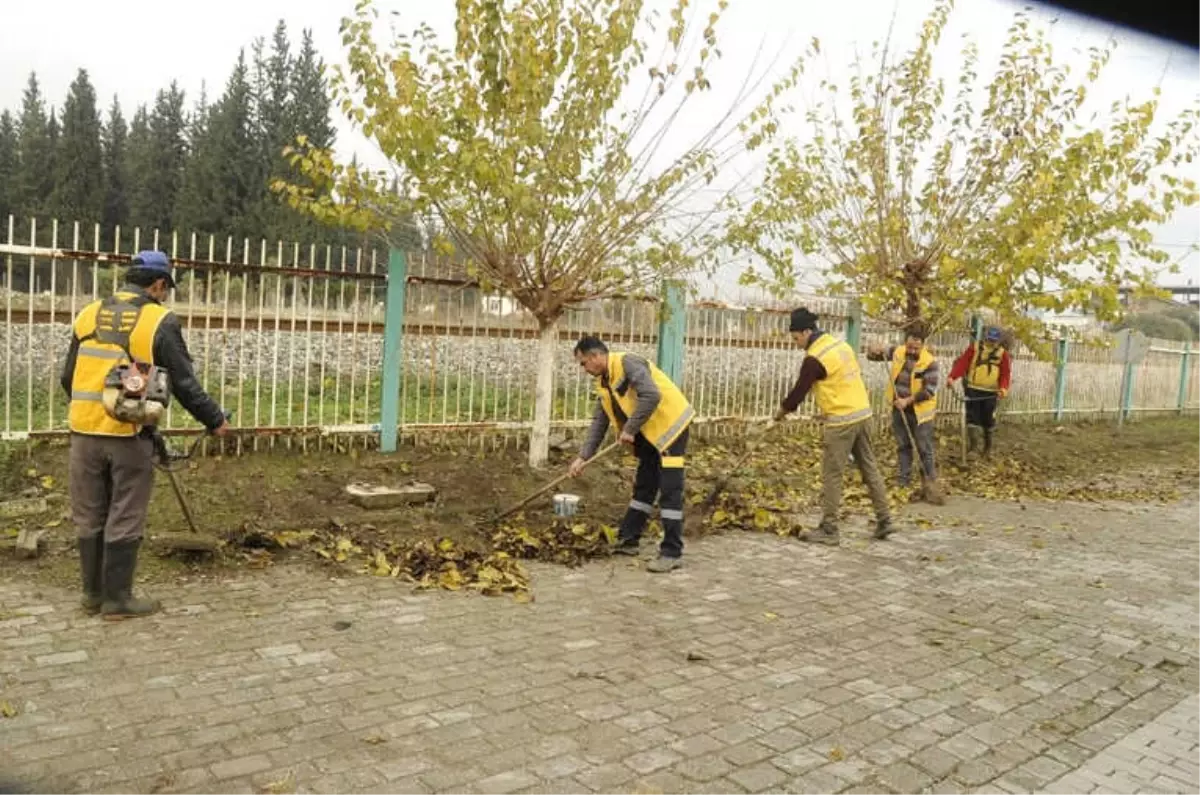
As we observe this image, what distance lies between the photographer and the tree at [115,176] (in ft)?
161

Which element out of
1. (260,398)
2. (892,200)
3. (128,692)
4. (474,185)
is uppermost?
(892,200)

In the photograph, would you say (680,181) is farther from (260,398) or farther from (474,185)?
(260,398)

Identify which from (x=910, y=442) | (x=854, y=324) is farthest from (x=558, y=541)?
(x=854, y=324)

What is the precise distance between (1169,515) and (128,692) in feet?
33.6

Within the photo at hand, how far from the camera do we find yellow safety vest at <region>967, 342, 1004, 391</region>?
12008 millimetres

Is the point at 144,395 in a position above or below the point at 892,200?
below

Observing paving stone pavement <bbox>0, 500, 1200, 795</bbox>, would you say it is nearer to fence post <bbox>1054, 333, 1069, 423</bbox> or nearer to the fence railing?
the fence railing

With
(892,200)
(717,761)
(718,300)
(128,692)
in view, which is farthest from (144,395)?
(892,200)

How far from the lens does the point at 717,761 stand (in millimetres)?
3449

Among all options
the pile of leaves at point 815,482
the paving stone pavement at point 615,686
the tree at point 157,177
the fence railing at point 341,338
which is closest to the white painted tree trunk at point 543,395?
the fence railing at point 341,338

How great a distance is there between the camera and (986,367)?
39.6 feet

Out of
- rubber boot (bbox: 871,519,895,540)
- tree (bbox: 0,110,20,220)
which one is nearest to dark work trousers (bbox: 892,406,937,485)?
rubber boot (bbox: 871,519,895,540)

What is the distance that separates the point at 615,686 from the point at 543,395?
4597mm

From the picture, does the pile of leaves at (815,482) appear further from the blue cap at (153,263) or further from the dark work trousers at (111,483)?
the blue cap at (153,263)
